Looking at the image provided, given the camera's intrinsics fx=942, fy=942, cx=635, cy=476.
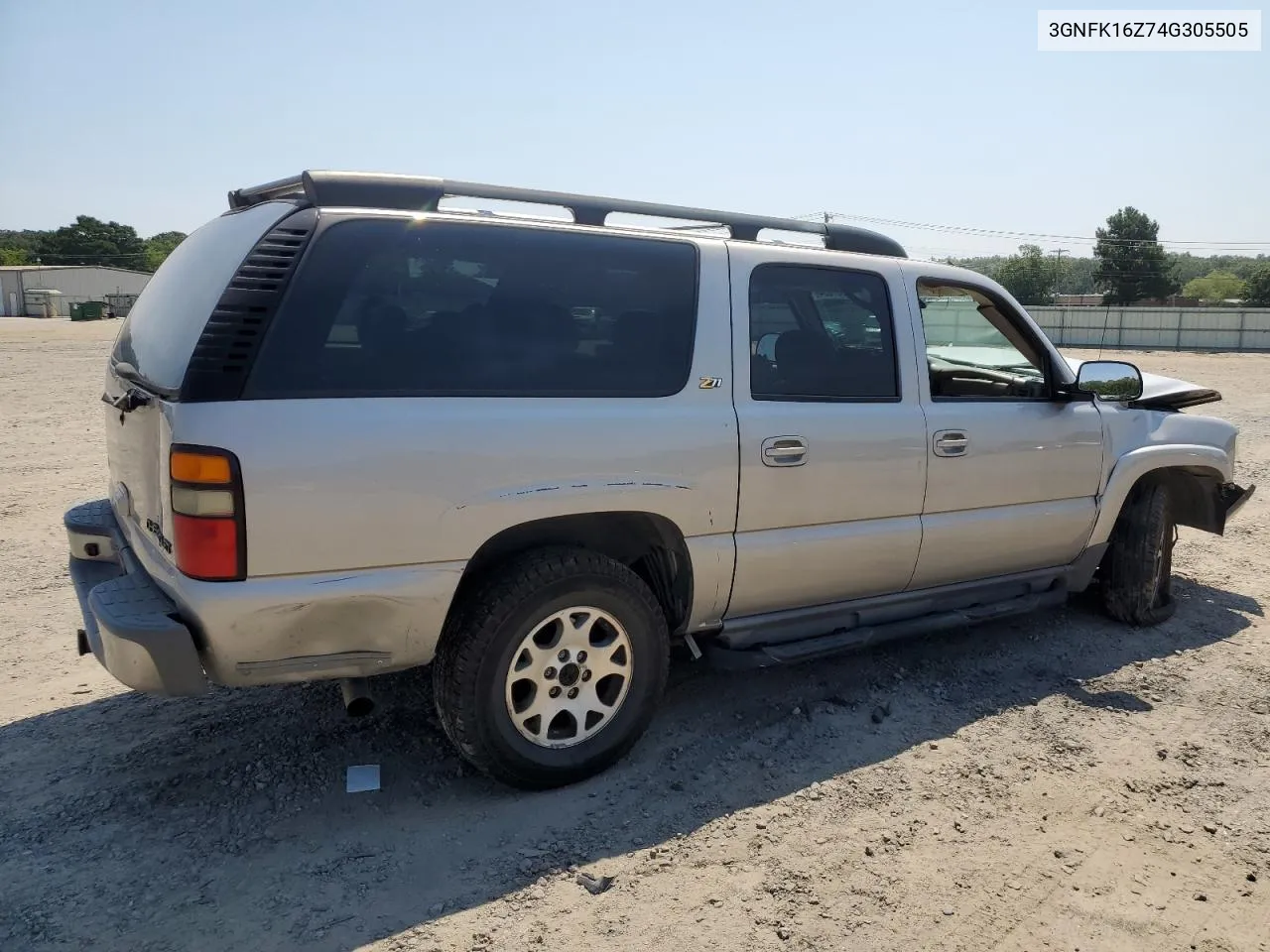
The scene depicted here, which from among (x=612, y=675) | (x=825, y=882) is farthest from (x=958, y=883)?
(x=612, y=675)

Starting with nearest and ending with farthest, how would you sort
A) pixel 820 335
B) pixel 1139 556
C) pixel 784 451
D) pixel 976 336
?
pixel 784 451 → pixel 820 335 → pixel 1139 556 → pixel 976 336

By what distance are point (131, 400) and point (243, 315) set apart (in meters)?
0.66

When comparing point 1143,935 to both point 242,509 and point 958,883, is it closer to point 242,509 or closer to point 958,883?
point 958,883

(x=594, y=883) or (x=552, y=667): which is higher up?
(x=552, y=667)

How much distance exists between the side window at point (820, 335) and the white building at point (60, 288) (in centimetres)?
6382

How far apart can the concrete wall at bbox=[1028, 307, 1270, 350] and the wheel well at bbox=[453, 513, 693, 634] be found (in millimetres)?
45678

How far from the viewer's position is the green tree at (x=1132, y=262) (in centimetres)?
7875

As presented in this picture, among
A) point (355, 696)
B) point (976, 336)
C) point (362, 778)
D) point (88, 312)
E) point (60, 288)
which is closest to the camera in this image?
point (355, 696)

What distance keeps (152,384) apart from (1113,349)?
49.4 metres

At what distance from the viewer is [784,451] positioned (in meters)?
3.65

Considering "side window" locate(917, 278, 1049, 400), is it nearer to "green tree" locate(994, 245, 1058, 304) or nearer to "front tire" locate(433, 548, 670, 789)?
"front tire" locate(433, 548, 670, 789)

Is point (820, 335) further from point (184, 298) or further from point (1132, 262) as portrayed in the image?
point (1132, 262)

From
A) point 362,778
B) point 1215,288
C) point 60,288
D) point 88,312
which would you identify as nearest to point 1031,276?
point 1215,288

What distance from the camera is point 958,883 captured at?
2902 millimetres
